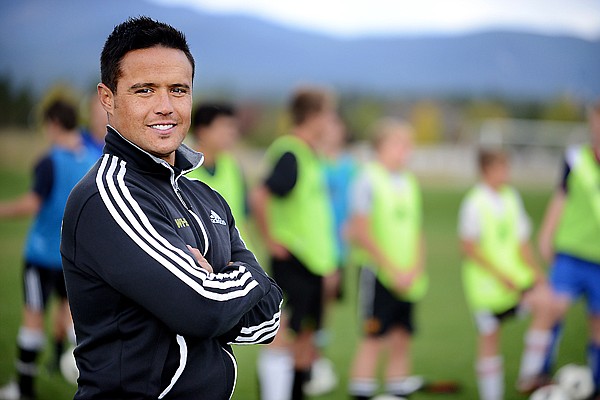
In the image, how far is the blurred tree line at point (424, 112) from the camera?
1568 centimetres

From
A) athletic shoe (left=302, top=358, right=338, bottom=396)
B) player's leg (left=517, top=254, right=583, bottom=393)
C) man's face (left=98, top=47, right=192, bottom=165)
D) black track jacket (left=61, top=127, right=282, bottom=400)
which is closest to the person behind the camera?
black track jacket (left=61, top=127, right=282, bottom=400)

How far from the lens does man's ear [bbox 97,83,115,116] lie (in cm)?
179

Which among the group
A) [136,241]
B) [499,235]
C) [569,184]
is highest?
[136,241]

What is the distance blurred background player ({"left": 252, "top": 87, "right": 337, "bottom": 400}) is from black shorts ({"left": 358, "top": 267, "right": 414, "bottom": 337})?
25 centimetres

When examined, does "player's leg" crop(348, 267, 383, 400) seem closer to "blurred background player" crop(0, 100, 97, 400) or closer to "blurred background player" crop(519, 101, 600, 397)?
"blurred background player" crop(519, 101, 600, 397)

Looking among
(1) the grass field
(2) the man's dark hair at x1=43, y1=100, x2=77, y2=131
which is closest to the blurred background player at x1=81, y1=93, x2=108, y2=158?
(2) the man's dark hair at x1=43, y1=100, x2=77, y2=131

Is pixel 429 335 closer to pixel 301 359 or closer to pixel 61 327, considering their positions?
pixel 301 359

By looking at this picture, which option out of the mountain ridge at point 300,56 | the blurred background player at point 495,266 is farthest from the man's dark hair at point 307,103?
the mountain ridge at point 300,56

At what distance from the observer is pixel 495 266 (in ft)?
16.0

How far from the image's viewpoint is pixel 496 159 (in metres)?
5.04

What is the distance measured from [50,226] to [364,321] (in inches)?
72.8

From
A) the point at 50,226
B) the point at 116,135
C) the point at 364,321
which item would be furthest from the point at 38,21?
the point at 116,135

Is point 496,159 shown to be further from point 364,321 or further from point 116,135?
point 116,135

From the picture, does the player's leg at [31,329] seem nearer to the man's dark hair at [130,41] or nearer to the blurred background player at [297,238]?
the blurred background player at [297,238]
